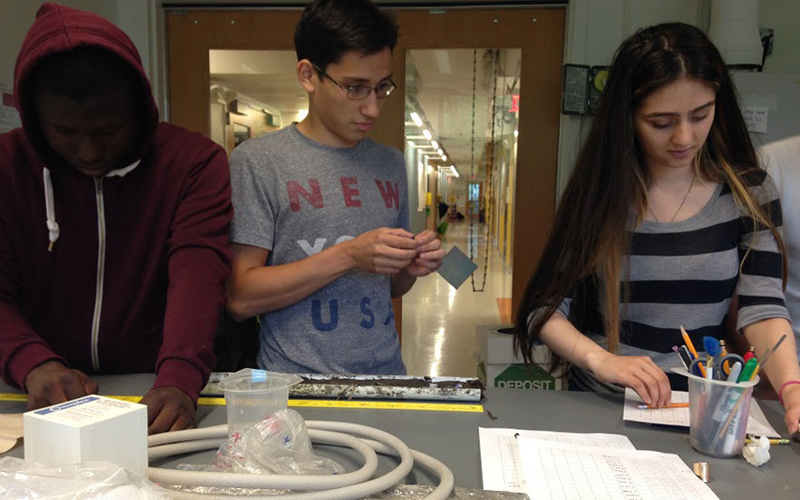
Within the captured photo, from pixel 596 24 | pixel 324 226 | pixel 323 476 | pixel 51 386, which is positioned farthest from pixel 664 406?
pixel 596 24

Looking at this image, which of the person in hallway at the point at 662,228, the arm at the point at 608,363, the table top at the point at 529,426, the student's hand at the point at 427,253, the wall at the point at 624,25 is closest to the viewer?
the table top at the point at 529,426

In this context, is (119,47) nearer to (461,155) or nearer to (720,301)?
(720,301)

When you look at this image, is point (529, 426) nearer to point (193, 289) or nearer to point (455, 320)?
point (193, 289)

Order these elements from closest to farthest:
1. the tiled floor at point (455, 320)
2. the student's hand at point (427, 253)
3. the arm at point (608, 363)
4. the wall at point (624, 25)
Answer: the arm at point (608, 363), the student's hand at point (427, 253), the wall at point (624, 25), the tiled floor at point (455, 320)

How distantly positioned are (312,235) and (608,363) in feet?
2.10

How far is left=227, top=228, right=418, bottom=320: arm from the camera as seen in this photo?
1131mm

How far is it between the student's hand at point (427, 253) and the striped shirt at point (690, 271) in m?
0.27

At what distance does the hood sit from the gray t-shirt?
284mm

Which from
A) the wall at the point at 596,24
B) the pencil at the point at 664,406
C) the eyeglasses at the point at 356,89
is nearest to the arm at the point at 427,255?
the eyeglasses at the point at 356,89

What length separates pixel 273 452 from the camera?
67cm

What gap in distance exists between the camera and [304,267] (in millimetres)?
1152

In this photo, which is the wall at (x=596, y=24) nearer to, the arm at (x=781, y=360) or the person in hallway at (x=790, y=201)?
the person in hallway at (x=790, y=201)

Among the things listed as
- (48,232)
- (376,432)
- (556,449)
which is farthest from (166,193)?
(556,449)

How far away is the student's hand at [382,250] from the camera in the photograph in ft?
3.69
